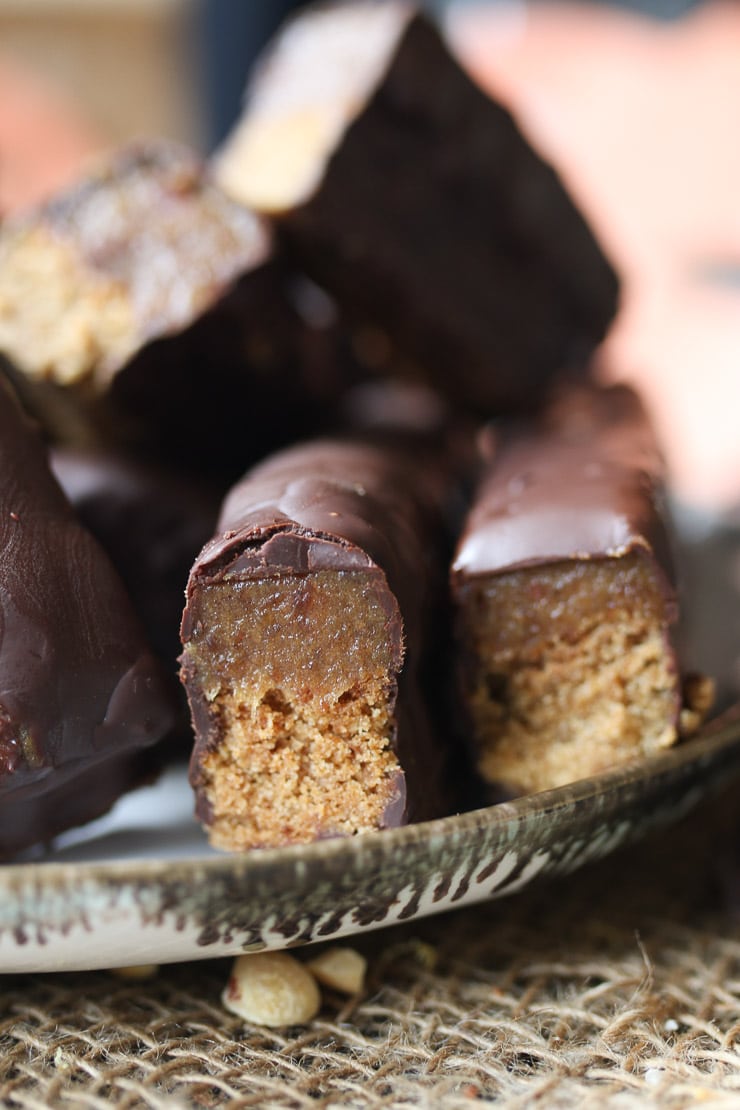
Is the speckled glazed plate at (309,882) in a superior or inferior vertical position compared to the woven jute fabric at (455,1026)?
superior

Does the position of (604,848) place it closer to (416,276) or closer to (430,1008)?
(430,1008)

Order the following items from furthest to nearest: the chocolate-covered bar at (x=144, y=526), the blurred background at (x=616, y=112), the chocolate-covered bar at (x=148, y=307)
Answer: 1. the blurred background at (x=616, y=112)
2. the chocolate-covered bar at (x=148, y=307)
3. the chocolate-covered bar at (x=144, y=526)

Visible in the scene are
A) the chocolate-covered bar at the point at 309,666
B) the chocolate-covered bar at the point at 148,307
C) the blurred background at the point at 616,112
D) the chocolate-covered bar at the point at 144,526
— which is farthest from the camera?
the blurred background at the point at 616,112

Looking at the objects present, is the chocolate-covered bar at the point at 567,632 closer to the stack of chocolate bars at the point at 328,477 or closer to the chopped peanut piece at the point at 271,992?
the stack of chocolate bars at the point at 328,477

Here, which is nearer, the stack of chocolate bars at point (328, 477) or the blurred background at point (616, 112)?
the stack of chocolate bars at point (328, 477)

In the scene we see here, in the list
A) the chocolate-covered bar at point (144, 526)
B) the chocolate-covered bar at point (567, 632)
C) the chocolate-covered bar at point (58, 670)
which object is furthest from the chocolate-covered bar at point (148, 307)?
the chocolate-covered bar at point (567, 632)

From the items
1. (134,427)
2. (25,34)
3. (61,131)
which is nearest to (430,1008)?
(134,427)

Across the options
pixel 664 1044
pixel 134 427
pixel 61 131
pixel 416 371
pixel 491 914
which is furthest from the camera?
pixel 61 131

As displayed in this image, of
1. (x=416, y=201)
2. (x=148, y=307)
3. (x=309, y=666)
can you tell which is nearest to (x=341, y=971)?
(x=309, y=666)
